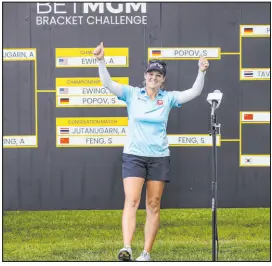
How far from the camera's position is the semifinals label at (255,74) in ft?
21.2

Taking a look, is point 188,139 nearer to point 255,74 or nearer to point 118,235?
point 255,74

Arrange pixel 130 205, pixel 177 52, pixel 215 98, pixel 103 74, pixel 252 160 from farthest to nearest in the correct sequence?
pixel 252 160 → pixel 177 52 → pixel 130 205 → pixel 103 74 → pixel 215 98

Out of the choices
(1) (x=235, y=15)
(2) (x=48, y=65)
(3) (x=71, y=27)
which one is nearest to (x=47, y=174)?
(2) (x=48, y=65)

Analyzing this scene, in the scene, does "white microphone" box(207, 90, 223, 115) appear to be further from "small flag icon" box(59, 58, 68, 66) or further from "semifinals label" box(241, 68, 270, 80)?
"small flag icon" box(59, 58, 68, 66)

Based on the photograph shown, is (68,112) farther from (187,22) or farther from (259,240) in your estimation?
(259,240)

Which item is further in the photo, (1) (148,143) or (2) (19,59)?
(2) (19,59)

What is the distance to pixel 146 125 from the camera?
5.32 meters

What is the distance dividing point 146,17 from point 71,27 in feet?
2.50

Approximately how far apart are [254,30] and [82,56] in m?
1.76

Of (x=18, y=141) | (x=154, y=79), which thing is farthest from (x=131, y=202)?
(x=18, y=141)

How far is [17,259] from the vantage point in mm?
5645

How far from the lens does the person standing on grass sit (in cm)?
530

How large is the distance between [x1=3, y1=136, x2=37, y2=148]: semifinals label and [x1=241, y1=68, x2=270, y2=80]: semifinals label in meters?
2.23

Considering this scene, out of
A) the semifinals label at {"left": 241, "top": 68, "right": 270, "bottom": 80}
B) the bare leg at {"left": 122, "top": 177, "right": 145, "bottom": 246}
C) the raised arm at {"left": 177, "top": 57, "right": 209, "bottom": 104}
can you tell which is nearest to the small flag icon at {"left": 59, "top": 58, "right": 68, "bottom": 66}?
the raised arm at {"left": 177, "top": 57, "right": 209, "bottom": 104}
